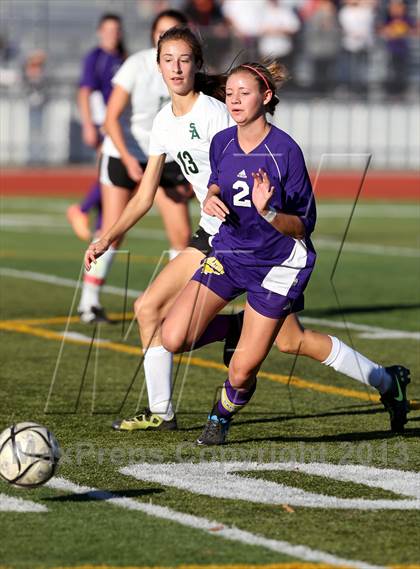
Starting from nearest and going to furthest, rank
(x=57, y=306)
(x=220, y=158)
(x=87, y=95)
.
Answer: (x=220, y=158)
(x=57, y=306)
(x=87, y=95)

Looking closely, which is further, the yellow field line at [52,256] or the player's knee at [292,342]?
the yellow field line at [52,256]

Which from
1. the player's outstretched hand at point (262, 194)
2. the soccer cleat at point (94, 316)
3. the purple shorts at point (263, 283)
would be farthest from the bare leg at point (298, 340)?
the soccer cleat at point (94, 316)

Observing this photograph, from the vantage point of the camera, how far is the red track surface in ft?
91.4

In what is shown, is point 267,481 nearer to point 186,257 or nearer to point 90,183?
point 186,257

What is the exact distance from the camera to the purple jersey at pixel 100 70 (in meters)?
13.3

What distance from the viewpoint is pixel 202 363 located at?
987 cm

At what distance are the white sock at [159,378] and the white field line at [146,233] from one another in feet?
33.2

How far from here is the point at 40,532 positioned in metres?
5.23

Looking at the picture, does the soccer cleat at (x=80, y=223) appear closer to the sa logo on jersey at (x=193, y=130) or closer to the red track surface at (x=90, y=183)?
the sa logo on jersey at (x=193, y=130)

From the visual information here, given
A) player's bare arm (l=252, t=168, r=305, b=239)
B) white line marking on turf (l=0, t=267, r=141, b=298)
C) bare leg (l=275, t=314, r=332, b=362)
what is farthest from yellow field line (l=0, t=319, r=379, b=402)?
player's bare arm (l=252, t=168, r=305, b=239)

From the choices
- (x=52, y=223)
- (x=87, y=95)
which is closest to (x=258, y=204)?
(x=87, y=95)

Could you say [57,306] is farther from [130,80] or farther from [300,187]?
[300,187]

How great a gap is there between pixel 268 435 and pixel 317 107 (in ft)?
74.4

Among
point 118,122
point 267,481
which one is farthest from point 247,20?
point 267,481
